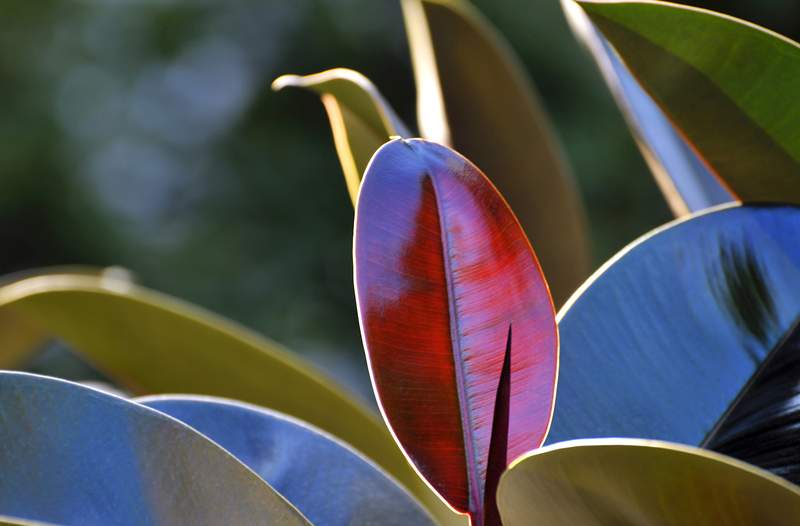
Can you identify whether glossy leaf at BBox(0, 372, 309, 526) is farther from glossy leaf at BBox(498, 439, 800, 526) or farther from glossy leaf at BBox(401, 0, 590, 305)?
glossy leaf at BBox(401, 0, 590, 305)

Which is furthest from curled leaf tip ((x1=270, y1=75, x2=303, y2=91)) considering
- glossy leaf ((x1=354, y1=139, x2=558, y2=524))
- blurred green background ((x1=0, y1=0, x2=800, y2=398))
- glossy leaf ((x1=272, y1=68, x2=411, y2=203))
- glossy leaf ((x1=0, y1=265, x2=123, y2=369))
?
blurred green background ((x1=0, y1=0, x2=800, y2=398))

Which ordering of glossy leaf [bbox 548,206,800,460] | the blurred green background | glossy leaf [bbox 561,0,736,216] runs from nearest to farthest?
glossy leaf [bbox 548,206,800,460], glossy leaf [bbox 561,0,736,216], the blurred green background

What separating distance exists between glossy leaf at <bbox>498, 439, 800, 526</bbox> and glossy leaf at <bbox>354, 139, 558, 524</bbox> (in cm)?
4

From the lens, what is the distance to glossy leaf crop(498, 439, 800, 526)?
0.24 m

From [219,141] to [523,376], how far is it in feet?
17.4

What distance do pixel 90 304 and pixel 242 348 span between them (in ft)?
0.26

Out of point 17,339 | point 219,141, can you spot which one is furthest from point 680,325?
point 219,141

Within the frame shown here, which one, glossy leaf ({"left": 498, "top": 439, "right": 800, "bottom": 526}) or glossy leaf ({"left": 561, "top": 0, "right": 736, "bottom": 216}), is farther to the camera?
glossy leaf ({"left": 561, "top": 0, "right": 736, "bottom": 216})

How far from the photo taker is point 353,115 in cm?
43

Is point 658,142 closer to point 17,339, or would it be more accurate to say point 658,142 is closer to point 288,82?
point 288,82

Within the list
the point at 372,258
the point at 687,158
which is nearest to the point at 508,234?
the point at 372,258

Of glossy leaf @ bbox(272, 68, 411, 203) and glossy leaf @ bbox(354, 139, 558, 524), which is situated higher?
glossy leaf @ bbox(272, 68, 411, 203)

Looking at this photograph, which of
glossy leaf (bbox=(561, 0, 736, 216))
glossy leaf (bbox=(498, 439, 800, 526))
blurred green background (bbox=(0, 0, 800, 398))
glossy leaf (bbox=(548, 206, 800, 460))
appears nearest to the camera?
Answer: glossy leaf (bbox=(498, 439, 800, 526))

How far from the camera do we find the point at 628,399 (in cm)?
35
